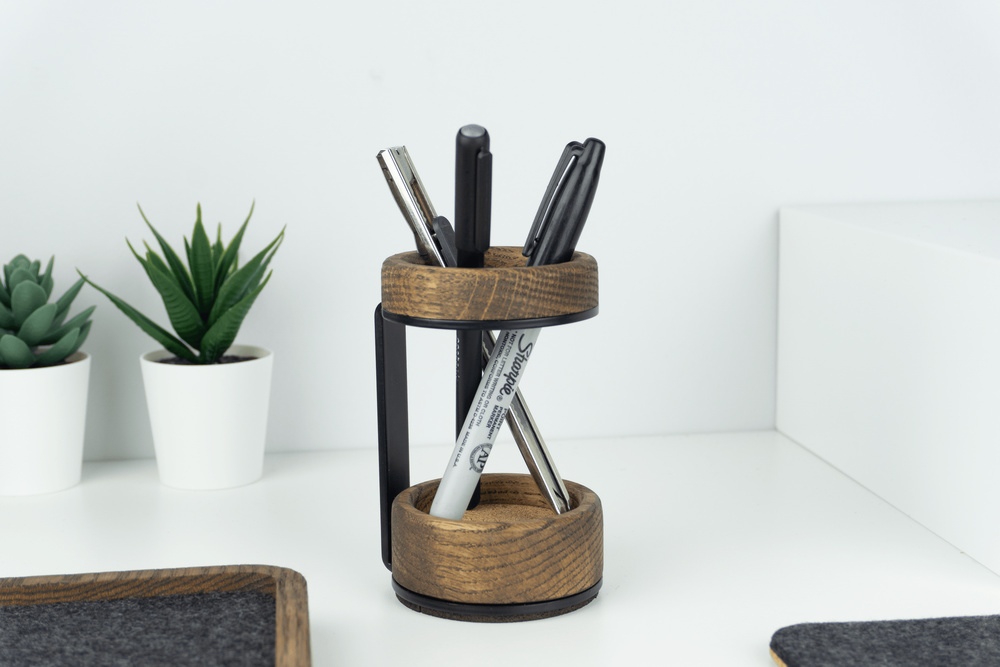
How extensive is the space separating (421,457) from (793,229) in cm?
30

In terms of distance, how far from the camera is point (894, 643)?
44 cm

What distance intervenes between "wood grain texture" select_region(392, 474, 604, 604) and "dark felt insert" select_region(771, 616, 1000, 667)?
89 mm

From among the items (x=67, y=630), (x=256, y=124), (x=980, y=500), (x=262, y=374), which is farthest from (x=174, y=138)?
(x=980, y=500)

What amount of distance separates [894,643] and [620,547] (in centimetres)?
18

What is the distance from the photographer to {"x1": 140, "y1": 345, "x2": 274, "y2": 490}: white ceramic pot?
2.27ft

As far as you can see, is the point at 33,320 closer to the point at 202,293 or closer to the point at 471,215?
the point at 202,293

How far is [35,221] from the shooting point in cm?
75

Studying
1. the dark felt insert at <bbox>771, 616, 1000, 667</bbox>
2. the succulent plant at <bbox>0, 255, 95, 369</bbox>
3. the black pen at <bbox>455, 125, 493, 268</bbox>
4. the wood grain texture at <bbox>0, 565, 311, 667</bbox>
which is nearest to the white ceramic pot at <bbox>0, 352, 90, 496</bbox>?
the succulent plant at <bbox>0, 255, 95, 369</bbox>

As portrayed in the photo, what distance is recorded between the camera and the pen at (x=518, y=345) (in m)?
0.46

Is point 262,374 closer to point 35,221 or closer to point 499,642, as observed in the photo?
point 35,221

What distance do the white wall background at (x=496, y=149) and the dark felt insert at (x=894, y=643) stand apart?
14.6 inches

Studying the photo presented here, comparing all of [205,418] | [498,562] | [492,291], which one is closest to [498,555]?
[498,562]

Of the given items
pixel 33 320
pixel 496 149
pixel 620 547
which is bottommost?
pixel 620 547

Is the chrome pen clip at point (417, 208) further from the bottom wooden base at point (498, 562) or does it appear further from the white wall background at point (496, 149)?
the white wall background at point (496, 149)
